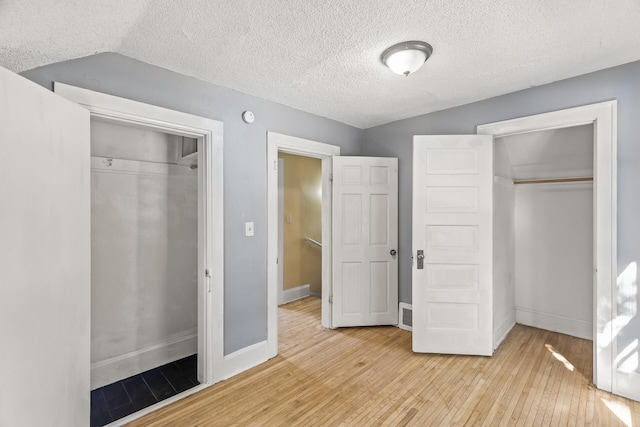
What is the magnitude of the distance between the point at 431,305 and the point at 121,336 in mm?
2741

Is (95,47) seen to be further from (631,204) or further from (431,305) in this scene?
(631,204)

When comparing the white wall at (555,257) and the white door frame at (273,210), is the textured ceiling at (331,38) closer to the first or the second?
the white door frame at (273,210)

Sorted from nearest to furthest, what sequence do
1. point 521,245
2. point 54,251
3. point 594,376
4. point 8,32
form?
point 8,32
point 54,251
point 594,376
point 521,245

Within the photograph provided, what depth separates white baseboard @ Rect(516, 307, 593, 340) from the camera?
3141 mm

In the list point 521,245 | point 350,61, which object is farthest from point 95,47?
point 521,245

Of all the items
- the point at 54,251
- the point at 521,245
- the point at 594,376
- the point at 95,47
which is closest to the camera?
the point at 54,251

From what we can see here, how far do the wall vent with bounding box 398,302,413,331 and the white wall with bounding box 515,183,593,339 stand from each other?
1.32 meters

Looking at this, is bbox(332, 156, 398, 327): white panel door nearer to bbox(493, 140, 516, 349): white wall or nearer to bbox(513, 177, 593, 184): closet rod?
bbox(493, 140, 516, 349): white wall

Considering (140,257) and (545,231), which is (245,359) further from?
(545,231)

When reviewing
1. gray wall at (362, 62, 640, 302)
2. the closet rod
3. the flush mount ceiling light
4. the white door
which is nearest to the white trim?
gray wall at (362, 62, 640, 302)

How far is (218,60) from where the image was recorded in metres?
2.12

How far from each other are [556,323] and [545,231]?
3.31ft

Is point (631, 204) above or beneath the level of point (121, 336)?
above

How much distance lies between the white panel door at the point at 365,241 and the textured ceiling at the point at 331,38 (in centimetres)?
108
